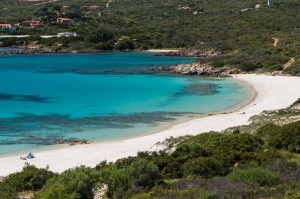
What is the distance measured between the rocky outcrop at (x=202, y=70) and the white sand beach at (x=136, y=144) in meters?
16.9

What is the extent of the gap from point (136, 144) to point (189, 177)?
9.86 metres

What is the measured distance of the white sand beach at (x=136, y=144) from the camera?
20.8 meters

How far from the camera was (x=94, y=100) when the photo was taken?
43125 mm

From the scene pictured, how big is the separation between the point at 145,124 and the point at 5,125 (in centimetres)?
906

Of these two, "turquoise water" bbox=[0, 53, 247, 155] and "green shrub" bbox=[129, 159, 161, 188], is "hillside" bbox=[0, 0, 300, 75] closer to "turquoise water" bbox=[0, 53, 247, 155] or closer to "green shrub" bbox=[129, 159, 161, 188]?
"turquoise water" bbox=[0, 53, 247, 155]

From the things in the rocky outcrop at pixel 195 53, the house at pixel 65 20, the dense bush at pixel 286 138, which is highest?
the dense bush at pixel 286 138

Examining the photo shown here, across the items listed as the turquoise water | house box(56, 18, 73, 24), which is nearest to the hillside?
house box(56, 18, 73, 24)

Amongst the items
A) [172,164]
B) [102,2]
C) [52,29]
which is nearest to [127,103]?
[172,164]

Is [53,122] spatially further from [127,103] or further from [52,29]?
[52,29]

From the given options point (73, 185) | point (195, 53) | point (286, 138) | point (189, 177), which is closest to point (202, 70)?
point (195, 53)

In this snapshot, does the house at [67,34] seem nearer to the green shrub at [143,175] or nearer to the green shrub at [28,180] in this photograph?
the green shrub at [28,180]

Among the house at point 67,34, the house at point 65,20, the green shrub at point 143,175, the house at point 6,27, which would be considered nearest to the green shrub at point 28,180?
the green shrub at point 143,175

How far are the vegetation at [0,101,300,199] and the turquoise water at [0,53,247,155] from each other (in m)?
10.0

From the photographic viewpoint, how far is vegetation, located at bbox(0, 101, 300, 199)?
12.2 meters
